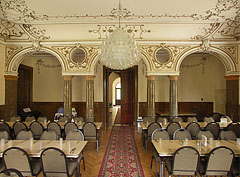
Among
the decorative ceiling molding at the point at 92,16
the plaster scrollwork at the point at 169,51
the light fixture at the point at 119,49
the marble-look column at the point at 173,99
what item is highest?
the decorative ceiling molding at the point at 92,16

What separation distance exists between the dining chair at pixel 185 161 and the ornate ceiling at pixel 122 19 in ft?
13.6

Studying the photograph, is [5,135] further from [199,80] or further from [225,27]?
[199,80]

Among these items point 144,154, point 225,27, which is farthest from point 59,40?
point 225,27

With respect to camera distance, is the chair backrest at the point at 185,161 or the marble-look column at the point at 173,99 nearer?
the chair backrest at the point at 185,161

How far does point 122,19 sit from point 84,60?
7.88 feet

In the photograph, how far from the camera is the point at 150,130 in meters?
4.76

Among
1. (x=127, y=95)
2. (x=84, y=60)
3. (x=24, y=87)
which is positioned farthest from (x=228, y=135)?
(x=24, y=87)

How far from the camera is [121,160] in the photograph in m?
4.30

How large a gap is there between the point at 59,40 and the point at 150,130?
5368mm

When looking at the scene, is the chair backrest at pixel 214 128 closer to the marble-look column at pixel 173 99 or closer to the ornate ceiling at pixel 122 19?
the marble-look column at pixel 173 99

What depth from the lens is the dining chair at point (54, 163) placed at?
2.63 metres

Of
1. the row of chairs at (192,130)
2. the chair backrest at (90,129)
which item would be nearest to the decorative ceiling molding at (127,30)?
the chair backrest at (90,129)

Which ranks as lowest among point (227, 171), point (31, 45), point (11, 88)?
point (227, 171)

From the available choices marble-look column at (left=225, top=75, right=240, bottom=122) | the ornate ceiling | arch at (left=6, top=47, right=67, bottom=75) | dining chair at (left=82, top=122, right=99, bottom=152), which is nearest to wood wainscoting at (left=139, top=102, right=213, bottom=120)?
marble-look column at (left=225, top=75, right=240, bottom=122)
